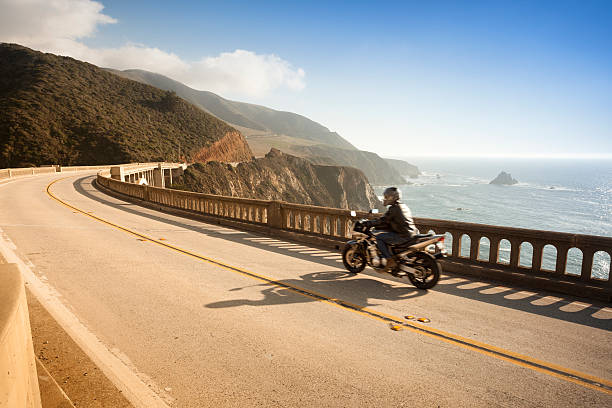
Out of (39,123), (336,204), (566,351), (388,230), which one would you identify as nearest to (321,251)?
(388,230)

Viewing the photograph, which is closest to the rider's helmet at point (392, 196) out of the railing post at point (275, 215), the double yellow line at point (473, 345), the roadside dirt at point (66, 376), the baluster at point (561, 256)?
the double yellow line at point (473, 345)

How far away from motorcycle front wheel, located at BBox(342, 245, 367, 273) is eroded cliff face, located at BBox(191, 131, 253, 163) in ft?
298

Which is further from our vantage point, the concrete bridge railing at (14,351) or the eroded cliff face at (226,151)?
the eroded cliff face at (226,151)

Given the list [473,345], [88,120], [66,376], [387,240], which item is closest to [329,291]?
[387,240]

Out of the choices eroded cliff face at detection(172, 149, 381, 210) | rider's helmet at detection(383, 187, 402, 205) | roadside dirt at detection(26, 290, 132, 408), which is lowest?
eroded cliff face at detection(172, 149, 381, 210)

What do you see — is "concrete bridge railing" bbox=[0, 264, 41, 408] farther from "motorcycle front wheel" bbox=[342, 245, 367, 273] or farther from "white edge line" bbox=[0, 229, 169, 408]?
"motorcycle front wheel" bbox=[342, 245, 367, 273]

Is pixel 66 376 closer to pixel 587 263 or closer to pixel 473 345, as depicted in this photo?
pixel 473 345

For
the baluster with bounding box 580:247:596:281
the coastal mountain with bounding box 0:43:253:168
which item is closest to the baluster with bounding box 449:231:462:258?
the baluster with bounding box 580:247:596:281

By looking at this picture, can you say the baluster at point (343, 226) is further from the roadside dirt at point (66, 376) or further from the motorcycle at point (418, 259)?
the roadside dirt at point (66, 376)

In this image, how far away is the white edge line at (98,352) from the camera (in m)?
3.50

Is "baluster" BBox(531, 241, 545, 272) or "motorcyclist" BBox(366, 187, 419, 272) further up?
"motorcyclist" BBox(366, 187, 419, 272)

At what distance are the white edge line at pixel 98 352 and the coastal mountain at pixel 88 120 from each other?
74.1m

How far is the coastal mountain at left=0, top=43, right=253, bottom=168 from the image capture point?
69812mm

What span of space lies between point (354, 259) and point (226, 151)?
332 ft
